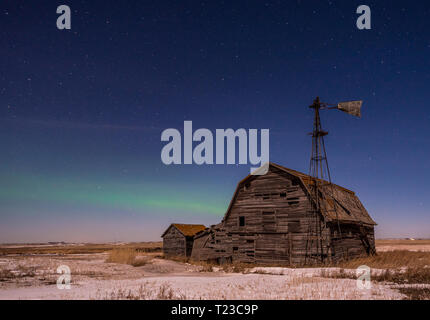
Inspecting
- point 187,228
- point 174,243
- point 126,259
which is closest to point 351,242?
point 126,259

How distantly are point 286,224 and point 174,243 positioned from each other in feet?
60.5

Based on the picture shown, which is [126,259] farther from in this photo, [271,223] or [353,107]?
[353,107]

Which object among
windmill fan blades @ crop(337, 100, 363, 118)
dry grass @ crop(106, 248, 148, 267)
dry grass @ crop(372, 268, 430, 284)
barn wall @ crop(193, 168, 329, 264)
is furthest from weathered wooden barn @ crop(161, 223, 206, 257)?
dry grass @ crop(372, 268, 430, 284)

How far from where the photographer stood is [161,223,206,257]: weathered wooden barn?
1467 inches

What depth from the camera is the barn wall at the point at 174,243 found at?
37.5 m

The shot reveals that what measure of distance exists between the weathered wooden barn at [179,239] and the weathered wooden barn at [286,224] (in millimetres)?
9293

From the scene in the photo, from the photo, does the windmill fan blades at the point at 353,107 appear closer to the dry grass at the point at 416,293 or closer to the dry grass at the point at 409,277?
the dry grass at the point at 409,277

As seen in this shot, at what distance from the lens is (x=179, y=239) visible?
1501 inches

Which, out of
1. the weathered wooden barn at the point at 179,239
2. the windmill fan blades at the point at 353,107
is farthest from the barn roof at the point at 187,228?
the windmill fan blades at the point at 353,107

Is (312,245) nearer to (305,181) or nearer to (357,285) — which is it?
(305,181)

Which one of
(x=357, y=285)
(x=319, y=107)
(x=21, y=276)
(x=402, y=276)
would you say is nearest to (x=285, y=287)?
(x=357, y=285)
